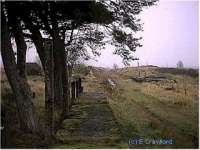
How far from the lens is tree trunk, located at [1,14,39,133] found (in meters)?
10.5

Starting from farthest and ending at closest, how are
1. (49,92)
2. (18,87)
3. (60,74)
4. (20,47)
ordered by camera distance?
1. (60,74)
2. (20,47)
3. (49,92)
4. (18,87)

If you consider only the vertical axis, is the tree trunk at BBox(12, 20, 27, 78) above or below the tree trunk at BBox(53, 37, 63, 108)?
above

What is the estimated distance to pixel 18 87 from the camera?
10641mm

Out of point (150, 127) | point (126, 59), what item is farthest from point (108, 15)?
point (150, 127)

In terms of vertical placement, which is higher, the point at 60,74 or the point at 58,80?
the point at 60,74

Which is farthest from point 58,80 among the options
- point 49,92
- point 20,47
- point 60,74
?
point 49,92

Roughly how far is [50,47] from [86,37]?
748 cm

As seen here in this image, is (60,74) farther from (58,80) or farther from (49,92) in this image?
(49,92)

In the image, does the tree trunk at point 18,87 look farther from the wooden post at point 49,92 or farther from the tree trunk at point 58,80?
the tree trunk at point 58,80

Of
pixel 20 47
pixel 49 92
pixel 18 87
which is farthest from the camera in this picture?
pixel 20 47

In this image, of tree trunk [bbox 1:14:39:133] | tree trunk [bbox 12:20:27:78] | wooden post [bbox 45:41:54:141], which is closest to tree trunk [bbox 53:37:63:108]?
tree trunk [bbox 12:20:27:78]

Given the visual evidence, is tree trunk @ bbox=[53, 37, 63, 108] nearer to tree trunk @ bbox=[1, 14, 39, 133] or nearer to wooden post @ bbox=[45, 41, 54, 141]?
wooden post @ bbox=[45, 41, 54, 141]

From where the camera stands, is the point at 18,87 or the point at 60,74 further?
the point at 60,74

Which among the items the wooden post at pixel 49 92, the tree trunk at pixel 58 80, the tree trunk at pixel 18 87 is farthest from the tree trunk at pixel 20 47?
the tree trunk at pixel 58 80
